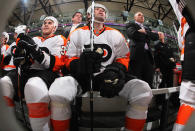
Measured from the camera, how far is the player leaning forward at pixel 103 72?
0.44 metres

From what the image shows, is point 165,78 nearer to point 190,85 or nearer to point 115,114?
point 190,85

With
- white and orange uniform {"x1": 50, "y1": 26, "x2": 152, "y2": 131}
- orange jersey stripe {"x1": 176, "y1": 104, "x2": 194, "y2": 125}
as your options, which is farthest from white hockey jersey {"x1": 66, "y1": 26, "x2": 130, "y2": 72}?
orange jersey stripe {"x1": 176, "y1": 104, "x2": 194, "y2": 125}

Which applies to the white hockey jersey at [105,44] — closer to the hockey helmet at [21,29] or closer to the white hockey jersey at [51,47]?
the white hockey jersey at [51,47]

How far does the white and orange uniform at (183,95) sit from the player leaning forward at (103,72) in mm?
122

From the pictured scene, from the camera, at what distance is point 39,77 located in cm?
49

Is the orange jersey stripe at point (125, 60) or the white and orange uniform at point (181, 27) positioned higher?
the white and orange uniform at point (181, 27)

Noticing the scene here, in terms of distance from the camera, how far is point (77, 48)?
0.50 metres

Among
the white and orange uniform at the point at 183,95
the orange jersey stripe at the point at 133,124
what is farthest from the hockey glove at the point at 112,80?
the white and orange uniform at the point at 183,95

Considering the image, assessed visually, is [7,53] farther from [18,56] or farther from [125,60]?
[125,60]

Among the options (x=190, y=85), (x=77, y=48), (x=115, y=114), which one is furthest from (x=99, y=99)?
(x=190, y=85)

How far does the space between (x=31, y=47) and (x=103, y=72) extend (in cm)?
24

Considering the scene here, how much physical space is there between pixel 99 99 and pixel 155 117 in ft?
0.71

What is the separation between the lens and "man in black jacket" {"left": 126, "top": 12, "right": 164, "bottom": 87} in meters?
0.50

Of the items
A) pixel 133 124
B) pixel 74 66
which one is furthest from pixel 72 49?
pixel 133 124
